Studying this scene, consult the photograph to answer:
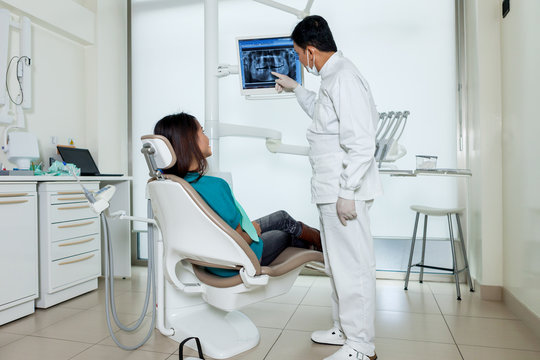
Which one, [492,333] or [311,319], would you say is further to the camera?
[311,319]

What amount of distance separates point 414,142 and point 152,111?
7.95 feet

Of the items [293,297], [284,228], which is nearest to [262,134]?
[284,228]

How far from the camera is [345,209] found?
1.64 metres

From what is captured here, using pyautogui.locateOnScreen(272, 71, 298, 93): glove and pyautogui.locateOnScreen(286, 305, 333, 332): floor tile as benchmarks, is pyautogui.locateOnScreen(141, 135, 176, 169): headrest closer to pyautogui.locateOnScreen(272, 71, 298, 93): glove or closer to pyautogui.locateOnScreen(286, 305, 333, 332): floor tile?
pyautogui.locateOnScreen(272, 71, 298, 93): glove

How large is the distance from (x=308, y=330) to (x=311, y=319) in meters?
0.18

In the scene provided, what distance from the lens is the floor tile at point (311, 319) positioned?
7.23ft

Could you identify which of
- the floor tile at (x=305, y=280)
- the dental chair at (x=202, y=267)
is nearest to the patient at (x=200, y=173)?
the dental chair at (x=202, y=267)

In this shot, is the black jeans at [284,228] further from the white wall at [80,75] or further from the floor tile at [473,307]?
the white wall at [80,75]

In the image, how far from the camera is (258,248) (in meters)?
1.84

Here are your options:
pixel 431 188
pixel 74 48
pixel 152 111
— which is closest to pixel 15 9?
pixel 74 48

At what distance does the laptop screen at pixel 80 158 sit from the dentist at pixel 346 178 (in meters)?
2.04

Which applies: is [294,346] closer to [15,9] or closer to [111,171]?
[111,171]

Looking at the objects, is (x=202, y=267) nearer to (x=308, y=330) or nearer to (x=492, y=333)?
(x=308, y=330)

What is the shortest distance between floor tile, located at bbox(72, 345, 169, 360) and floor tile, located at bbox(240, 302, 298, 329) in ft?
2.00
